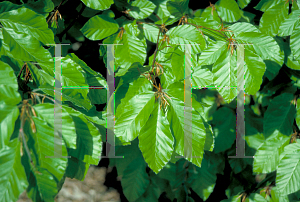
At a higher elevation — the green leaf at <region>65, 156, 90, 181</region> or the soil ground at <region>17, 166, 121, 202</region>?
the green leaf at <region>65, 156, 90, 181</region>

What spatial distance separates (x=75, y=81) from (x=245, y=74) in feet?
1.73

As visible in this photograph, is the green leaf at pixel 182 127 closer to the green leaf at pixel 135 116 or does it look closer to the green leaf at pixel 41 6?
the green leaf at pixel 135 116

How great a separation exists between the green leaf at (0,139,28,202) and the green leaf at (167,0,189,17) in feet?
2.28

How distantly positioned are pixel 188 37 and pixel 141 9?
0.28m

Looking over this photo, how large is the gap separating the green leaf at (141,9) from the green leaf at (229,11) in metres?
0.31

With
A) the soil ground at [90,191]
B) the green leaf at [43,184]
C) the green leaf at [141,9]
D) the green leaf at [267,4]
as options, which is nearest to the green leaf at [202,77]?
the green leaf at [141,9]

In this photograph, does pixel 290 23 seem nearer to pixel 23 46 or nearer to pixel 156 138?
pixel 156 138

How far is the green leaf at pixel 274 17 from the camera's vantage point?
998mm

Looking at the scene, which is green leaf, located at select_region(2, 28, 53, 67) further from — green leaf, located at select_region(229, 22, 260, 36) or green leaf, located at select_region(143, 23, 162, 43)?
green leaf, located at select_region(229, 22, 260, 36)

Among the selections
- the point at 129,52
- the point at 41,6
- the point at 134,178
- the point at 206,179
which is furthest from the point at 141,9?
the point at 206,179

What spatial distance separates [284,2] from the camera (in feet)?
3.31

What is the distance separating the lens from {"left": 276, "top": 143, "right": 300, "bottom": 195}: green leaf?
38.6 inches

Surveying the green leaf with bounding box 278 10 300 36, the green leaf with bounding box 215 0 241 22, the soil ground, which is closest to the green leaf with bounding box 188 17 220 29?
the green leaf with bounding box 215 0 241 22

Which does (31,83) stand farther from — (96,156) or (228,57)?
(228,57)
